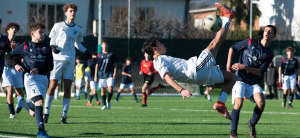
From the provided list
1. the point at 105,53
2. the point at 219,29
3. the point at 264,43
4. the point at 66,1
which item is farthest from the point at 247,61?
the point at 66,1

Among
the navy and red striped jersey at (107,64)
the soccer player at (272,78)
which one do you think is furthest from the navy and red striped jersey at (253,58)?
the soccer player at (272,78)

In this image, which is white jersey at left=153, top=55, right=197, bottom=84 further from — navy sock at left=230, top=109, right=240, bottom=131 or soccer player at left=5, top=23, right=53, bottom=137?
soccer player at left=5, top=23, right=53, bottom=137

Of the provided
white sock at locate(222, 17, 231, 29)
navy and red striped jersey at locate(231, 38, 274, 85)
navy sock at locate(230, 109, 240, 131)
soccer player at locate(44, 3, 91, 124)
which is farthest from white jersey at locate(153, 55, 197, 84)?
soccer player at locate(44, 3, 91, 124)

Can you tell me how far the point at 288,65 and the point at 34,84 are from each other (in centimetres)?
1031

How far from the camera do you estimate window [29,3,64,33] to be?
2775 centimetres

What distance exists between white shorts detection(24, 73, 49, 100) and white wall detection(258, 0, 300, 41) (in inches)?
955

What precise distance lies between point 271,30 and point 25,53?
4.12m

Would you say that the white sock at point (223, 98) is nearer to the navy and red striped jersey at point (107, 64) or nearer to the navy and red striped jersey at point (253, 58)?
the navy and red striped jersey at point (253, 58)

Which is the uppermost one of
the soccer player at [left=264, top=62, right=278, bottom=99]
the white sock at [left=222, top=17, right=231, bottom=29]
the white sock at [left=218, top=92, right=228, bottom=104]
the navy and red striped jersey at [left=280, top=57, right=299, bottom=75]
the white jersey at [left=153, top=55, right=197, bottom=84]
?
the white sock at [left=222, top=17, right=231, bottom=29]

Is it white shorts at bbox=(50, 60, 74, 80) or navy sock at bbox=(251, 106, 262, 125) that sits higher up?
white shorts at bbox=(50, 60, 74, 80)

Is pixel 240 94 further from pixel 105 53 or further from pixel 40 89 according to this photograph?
pixel 105 53

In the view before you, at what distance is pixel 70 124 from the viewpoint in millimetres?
8227

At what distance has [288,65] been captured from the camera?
47.8 feet

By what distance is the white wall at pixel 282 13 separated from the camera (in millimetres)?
30578
